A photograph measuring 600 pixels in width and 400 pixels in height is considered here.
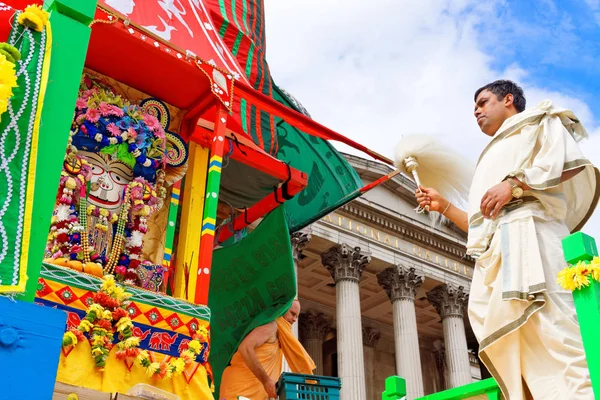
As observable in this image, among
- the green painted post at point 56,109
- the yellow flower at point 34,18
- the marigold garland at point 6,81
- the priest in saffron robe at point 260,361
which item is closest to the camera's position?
the green painted post at point 56,109

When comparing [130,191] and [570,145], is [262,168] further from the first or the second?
[570,145]

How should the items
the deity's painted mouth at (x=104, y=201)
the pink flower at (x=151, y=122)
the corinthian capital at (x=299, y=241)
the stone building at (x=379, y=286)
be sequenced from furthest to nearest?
the stone building at (x=379, y=286) → the corinthian capital at (x=299, y=241) → the pink flower at (x=151, y=122) → the deity's painted mouth at (x=104, y=201)

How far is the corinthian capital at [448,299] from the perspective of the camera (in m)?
26.9

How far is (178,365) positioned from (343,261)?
18.8 m

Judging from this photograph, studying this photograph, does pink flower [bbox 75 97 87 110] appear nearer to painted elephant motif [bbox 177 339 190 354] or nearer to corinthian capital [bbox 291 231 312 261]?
painted elephant motif [bbox 177 339 190 354]

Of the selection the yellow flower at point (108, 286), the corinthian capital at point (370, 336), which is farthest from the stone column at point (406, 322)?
the yellow flower at point (108, 286)

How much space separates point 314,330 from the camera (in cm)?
2716

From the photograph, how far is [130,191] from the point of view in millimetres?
5703

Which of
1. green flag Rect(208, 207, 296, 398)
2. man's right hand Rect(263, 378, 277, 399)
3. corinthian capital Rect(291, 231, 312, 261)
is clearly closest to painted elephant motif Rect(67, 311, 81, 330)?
man's right hand Rect(263, 378, 277, 399)

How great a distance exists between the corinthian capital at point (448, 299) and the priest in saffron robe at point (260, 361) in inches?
810

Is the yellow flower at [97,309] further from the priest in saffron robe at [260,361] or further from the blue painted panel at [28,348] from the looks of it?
the priest in saffron robe at [260,361]

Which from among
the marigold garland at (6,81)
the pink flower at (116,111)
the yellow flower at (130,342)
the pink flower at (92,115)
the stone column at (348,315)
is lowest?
the yellow flower at (130,342)

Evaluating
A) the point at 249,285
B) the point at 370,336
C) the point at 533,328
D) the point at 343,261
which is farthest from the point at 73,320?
the point at 370,336

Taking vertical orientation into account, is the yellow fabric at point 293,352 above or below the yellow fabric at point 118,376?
above
